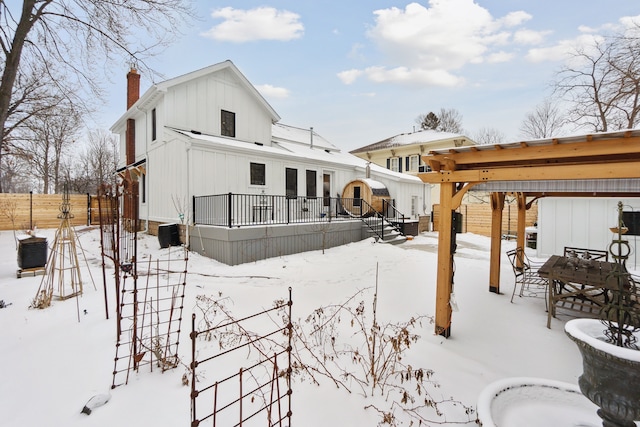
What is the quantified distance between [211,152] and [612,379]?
10546 mm

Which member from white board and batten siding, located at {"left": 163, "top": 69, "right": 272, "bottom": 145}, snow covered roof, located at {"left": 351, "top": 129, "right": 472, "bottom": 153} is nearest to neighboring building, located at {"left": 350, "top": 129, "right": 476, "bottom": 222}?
snow covered roof, located at {"left": 351, "top": 129, "right": 472, "bottom": 153}

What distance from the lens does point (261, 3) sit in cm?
920

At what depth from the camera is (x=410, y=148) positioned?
2378cm

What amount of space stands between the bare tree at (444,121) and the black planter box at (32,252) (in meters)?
34.7

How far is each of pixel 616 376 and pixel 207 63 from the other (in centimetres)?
1404

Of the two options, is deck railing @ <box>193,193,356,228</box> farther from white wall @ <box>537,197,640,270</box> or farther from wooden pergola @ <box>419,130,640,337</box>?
white wall @ <box>537,197,640,270</box>

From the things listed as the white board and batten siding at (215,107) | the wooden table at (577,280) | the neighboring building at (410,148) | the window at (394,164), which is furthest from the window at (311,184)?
the window at (394,164)

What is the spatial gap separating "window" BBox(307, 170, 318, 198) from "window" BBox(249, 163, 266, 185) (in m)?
2.46

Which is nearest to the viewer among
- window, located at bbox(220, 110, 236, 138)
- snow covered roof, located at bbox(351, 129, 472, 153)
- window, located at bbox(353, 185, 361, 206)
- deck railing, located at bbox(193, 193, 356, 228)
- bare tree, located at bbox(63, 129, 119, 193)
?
deck railing, located at bbox(193, 193, 356, 228)

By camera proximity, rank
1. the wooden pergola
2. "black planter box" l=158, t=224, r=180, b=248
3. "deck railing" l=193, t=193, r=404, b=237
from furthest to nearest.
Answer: "black planter box" l=158, t=224, r=180, b=248
"deck railing" l=193, t=193, r=404, b=237
the wooden pergola

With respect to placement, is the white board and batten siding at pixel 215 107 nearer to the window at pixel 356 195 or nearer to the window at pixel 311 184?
the window at pixel 311 184

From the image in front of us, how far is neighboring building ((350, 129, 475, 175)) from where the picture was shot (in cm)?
2209

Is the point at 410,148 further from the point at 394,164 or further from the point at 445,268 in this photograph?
the point at 445,268

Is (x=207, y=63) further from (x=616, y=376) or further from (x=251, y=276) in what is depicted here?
(x=616, y=376)
